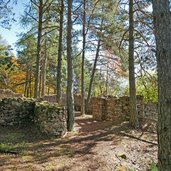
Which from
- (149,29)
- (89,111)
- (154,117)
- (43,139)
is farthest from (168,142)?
(89,111)

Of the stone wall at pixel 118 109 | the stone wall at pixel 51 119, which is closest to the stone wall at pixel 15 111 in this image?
the stone wall at pixel 51 119

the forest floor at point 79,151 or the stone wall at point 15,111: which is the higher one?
the stone wall at point 15,111

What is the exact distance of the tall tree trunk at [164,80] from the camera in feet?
14.0

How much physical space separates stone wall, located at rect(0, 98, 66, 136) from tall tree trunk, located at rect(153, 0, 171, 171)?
5790 mm

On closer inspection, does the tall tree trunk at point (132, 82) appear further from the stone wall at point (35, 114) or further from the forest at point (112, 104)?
the stone wall at point (35, 114)

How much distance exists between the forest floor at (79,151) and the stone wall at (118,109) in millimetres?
1437

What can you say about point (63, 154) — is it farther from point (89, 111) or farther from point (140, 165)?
point (89, 111)

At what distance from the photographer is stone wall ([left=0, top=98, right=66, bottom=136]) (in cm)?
965

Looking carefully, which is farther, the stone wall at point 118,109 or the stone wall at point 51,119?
the stone wall at point 118,109

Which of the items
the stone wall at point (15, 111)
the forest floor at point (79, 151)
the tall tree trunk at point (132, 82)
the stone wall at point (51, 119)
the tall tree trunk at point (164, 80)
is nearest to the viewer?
the tall tree trunk at point (164, 80)

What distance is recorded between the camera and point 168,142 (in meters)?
4.24

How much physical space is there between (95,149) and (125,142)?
146 centimetres

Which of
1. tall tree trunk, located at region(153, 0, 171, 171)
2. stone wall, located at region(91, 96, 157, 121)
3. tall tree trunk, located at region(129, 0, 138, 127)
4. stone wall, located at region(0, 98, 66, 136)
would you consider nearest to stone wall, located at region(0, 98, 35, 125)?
stone wall, located at region(0, 98, 66, 136)

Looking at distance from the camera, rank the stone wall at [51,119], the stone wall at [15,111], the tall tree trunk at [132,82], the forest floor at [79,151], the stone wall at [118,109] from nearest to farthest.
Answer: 1. the forest floor at [79,151]
2. the stone wall at [51,119]
3. the stone wall at [15,111]
4. the tall tree trunk at [132,82]
5. the stone wall at [118,109]
